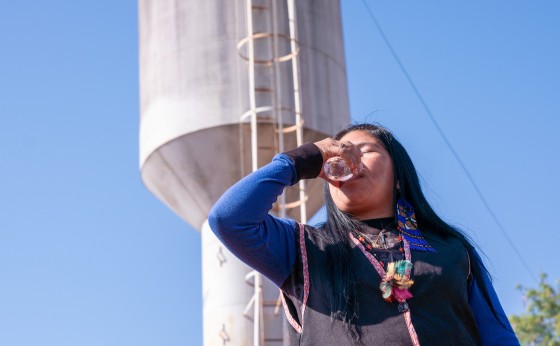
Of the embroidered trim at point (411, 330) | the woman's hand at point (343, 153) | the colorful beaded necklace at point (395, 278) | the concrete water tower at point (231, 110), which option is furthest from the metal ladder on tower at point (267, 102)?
the embroidered trim at point (411, 330)

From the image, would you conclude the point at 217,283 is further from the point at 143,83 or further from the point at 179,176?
the point at 143,83

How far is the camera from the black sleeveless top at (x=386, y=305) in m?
2.60

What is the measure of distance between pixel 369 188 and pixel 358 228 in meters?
0.11

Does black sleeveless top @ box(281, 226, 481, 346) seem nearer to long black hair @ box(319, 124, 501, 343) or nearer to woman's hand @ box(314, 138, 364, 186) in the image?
long black hair @ box(319, 124, 501, 343)

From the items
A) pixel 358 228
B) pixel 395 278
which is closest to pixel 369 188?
pixel 358 228

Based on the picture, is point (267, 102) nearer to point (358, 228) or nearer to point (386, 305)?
point (358, 228)

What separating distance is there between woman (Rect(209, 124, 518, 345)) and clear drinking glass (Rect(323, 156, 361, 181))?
0.05ft

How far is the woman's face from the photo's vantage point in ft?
9.32

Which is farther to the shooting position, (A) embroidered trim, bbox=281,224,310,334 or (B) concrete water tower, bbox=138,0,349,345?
(B) concrete water tower, bbox=138,0,349,345

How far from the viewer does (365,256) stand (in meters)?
2.74

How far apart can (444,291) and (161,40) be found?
305 inches

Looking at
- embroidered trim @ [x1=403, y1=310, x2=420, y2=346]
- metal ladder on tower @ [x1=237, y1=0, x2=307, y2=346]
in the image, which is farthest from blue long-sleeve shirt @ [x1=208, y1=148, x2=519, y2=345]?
metal ladder on tower @ [x1=237, y1=0, x2=307, y2=346]

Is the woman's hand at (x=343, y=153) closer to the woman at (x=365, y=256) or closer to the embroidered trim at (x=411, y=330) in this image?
the woman at (x=365, y=256)

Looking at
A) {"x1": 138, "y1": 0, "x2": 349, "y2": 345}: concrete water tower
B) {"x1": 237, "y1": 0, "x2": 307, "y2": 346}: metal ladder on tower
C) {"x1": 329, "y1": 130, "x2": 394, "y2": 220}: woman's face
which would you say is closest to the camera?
{"x1": 329, "y1": 130, "x2": 394, "y2": 220}: woman's face
